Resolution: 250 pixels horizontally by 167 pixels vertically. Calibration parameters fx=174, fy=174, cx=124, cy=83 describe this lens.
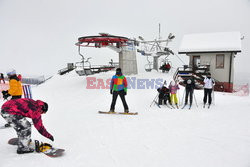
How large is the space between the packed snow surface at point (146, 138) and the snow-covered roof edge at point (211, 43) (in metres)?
10.1

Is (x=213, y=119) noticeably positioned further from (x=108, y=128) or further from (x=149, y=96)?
(x=149, y=96)

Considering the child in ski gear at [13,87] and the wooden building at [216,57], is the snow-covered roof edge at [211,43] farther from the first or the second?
the child in ski gear at [13,87]

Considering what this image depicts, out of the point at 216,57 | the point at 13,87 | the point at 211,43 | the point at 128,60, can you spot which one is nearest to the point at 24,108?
the point at 13,87

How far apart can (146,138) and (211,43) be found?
1659cm

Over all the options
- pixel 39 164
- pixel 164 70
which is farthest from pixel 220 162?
pixel 164 70

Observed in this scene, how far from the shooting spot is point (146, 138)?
490 cm

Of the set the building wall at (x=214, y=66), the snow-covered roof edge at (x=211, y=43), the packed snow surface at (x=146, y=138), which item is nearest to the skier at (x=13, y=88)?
the packed snow surface at (x=146, y=138)

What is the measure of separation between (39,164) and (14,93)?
2904 mm

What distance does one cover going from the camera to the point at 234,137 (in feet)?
16.4

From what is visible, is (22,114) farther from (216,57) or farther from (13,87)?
(216,57)

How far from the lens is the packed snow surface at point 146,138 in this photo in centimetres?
370

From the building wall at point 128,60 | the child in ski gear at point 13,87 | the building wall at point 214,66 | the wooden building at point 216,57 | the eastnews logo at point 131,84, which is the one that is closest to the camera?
the child in ski gear at point 13,87

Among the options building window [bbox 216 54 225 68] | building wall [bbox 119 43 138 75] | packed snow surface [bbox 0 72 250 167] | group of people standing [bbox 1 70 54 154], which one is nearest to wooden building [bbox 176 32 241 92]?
building window [bbox 216 54 225 68]

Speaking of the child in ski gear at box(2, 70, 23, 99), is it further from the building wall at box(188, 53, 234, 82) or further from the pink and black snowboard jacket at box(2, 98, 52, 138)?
the building wall at box(188, 53, 234, 82)
